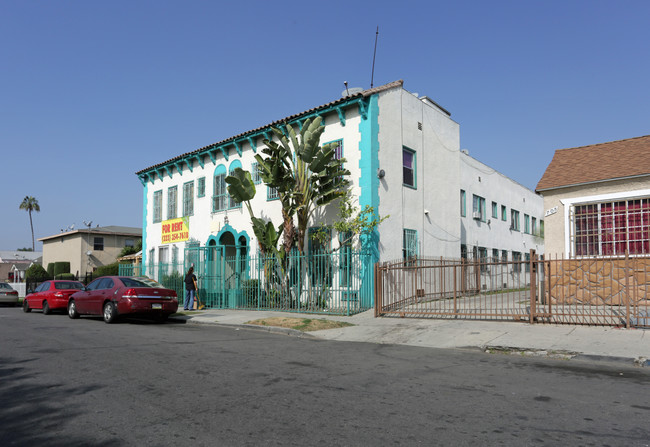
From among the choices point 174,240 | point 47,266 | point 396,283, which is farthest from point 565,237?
point 47,266

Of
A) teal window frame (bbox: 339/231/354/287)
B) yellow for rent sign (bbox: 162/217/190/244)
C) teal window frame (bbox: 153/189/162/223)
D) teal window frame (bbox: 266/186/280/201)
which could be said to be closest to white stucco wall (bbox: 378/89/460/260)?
teal window frame (bbox: 339/231/354/287)

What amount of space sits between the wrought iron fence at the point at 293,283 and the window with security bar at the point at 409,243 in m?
2.47

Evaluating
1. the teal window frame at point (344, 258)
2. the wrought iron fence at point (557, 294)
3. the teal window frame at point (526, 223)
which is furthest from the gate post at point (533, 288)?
the teal window frame at point (526, 223)

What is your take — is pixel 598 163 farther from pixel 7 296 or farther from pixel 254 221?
pixel 7 296

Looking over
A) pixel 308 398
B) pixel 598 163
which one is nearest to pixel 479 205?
pixel 598 163

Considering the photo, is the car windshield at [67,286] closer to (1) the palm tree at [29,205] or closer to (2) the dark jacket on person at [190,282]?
(2) the dark jacket on person at [190,282]

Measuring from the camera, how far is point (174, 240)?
25.7 metres

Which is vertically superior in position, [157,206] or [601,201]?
[157,206]

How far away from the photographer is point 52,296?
18609mm

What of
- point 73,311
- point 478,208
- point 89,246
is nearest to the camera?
point 73,311

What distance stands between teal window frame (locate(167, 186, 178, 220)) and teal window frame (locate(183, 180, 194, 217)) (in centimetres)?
100

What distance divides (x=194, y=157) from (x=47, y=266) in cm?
3207

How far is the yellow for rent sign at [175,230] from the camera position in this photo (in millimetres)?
24781

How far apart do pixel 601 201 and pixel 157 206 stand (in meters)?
22.0
